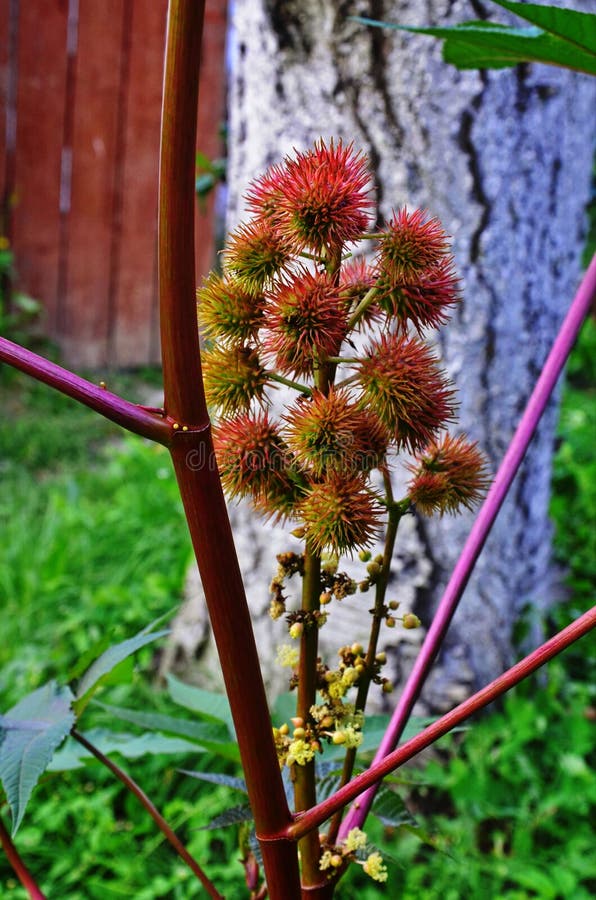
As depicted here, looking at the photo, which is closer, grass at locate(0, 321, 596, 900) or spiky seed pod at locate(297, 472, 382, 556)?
spiky seed pod at locate(297, 472, 382, 556)

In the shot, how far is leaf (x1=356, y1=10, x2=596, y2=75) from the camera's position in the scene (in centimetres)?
53

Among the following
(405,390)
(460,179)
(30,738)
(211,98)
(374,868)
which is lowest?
(374,868)

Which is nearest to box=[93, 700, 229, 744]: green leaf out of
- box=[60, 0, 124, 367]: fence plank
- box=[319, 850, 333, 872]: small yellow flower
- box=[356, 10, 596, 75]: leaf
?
box=[319, 850, 333, 872]: small yellow flower

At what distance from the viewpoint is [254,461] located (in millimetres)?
486

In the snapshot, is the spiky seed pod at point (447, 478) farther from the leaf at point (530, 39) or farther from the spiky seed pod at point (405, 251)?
the leaf at point (530, 39)

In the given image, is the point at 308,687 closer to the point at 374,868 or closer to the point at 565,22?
the point at 374,868

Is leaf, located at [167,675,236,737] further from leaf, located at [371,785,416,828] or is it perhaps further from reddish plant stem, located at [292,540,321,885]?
reddish plant stem, located at [292,540,321,885]

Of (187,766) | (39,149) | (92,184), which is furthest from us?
(92,184)

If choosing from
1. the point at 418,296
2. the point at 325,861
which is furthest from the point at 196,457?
the point at 325,861

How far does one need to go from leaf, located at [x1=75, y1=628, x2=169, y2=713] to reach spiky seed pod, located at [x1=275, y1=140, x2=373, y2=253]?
0.34 meters

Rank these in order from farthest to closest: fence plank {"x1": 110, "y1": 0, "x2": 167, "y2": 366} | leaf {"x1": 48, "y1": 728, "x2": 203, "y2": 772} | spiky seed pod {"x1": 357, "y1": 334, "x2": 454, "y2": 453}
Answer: fence plank {"x1": 110, "y1": 0, "x2": 167, "y2": 366} < leaf {"x1": 48, "y1": 728, "x2": 203, "y2": 772} < spiky seed pod {"x1": 357, "y1": 334, "x2": 454, "y2": 453}

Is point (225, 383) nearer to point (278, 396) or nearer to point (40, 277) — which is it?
point (278, 396)

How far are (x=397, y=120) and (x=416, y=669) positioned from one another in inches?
49.0

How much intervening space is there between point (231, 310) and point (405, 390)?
0.37 ft
